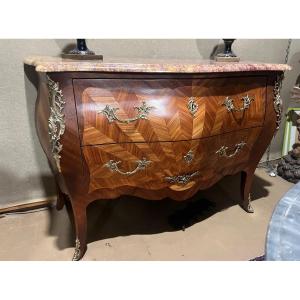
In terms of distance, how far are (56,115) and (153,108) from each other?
340 mm

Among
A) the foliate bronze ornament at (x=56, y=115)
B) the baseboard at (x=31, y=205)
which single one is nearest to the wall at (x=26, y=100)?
the baseboard at (x=31, y=205)

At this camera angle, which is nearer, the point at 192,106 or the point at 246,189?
the point at 192,106

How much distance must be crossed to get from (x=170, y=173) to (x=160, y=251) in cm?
41

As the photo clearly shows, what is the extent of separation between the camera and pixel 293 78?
196 centimetres

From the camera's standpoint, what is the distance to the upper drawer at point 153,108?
910 millimetres

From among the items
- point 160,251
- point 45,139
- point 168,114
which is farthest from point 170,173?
point 45,139

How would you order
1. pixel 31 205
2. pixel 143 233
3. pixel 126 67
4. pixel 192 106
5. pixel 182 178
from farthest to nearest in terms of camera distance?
1. pixel 31 205
2. pixel 143 233
3. pixel 182 178
4. pixel 192 106
5. pixel 126 67

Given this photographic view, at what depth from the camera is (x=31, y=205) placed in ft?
4.84

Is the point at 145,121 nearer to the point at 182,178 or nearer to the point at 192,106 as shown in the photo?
the point at 192,106

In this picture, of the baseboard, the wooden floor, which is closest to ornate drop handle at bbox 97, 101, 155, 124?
the wooden floor

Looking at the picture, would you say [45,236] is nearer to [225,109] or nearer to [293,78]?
[225,109]

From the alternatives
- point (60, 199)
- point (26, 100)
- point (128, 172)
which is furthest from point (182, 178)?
point (26, 100)

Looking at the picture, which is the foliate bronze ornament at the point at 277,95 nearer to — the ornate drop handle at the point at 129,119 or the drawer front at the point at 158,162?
the drawer front at the point at 158,162

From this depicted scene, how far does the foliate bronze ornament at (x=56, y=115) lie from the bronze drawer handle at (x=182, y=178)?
0.46 metres
